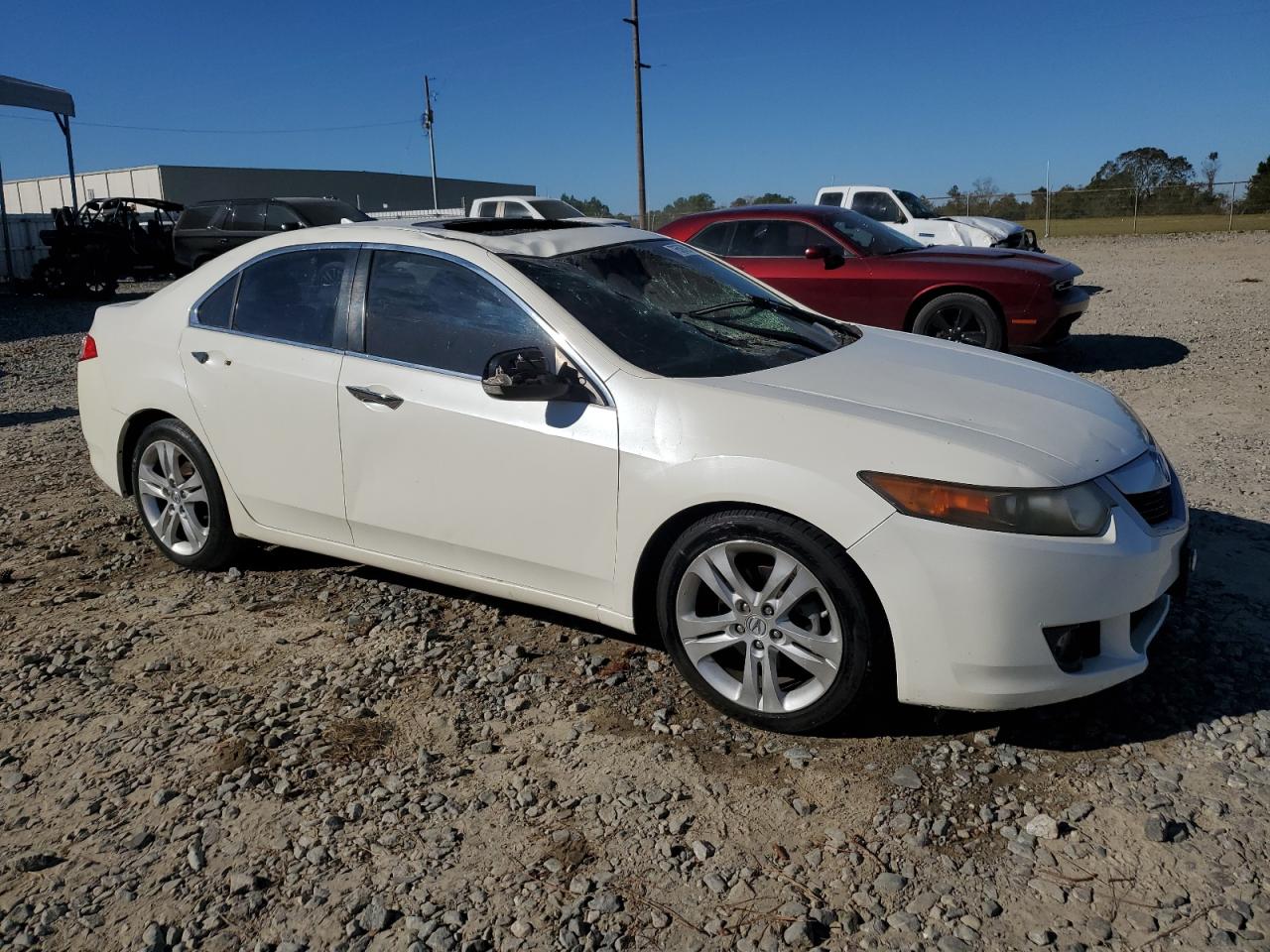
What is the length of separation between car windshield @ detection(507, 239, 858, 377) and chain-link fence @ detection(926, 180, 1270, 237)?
35196 millimetres

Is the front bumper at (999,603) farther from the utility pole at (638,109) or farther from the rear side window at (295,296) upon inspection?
the utility pole at (638,109)

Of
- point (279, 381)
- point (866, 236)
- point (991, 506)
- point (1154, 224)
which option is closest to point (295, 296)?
point (279, 381)

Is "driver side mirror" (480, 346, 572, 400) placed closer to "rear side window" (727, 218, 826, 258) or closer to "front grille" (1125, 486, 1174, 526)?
"front grille" (1125, 486, 1174, 526)

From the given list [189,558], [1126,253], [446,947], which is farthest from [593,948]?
[1126,253]

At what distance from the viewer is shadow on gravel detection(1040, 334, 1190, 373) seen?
32.7 feet

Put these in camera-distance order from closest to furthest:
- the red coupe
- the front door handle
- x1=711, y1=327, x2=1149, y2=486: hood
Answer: x1=711, y1=327, x2=1149, y2=486: hood → the front door handle → the red coupe

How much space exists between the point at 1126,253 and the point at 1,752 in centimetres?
2756

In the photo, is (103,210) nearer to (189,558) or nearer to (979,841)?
(189,558)

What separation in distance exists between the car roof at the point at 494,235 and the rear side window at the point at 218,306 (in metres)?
0.37

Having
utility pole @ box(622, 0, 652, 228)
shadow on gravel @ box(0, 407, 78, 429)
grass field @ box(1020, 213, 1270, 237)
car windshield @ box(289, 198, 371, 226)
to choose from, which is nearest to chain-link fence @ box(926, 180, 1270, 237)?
grass field @ box(1020, 213, 1270, 237)

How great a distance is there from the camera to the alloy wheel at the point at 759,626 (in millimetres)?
3125

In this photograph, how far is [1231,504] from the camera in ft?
17.6

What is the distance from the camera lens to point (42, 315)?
1806 centimetres

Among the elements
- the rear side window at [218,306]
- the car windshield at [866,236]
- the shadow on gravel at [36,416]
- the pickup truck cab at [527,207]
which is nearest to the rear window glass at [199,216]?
the pickup truck cab at [527,207]
